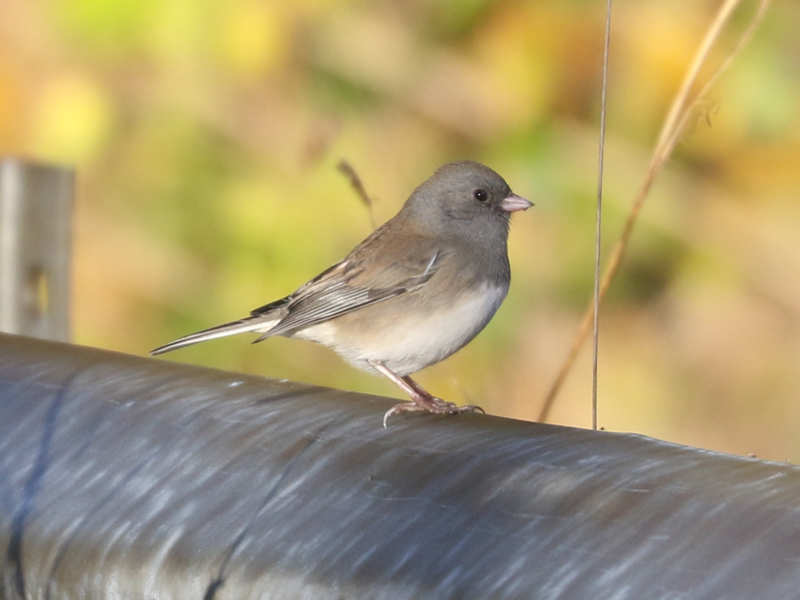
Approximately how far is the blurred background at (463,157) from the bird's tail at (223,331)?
1.14 meters

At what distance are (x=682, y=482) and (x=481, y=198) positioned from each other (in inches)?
77.1

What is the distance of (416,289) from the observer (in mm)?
2879

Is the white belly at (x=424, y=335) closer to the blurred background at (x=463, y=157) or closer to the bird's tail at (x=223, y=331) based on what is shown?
the bird's tail at (x=223, y=331)

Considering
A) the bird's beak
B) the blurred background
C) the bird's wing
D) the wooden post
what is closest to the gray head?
the bird's beak

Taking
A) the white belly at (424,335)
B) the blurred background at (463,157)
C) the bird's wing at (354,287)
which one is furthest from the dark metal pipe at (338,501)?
the blurred background at (463,157)

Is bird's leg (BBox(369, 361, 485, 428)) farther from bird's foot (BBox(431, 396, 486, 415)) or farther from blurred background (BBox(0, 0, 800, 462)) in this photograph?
blurred background (BBox(0, 0, 800, 462))

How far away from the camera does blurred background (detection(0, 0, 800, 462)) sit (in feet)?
13.7

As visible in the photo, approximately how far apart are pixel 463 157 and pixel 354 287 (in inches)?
61.8

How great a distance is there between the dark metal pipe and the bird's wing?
4.27 feet

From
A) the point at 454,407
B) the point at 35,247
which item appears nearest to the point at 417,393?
the point at 454,407

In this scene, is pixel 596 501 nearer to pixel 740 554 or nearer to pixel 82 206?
pixel 740 554

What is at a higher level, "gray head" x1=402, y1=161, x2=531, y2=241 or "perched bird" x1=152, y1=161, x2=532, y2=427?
"gray head" x1=402, y1=161, x2=531, y2=241

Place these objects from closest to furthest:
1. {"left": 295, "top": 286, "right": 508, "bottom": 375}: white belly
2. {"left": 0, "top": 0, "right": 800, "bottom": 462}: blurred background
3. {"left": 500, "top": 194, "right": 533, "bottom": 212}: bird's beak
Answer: {"left": 295, "top": 286, "right": 508, "bottom": 375}: white belly < {"left": 500, "top": 194, "right": 533, "bottom": 212}: bird's beak < {"left": 0, "top": 0, "right": 800, "bottom": 462}: blurred background

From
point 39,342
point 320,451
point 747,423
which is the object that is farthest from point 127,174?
point 320,451
